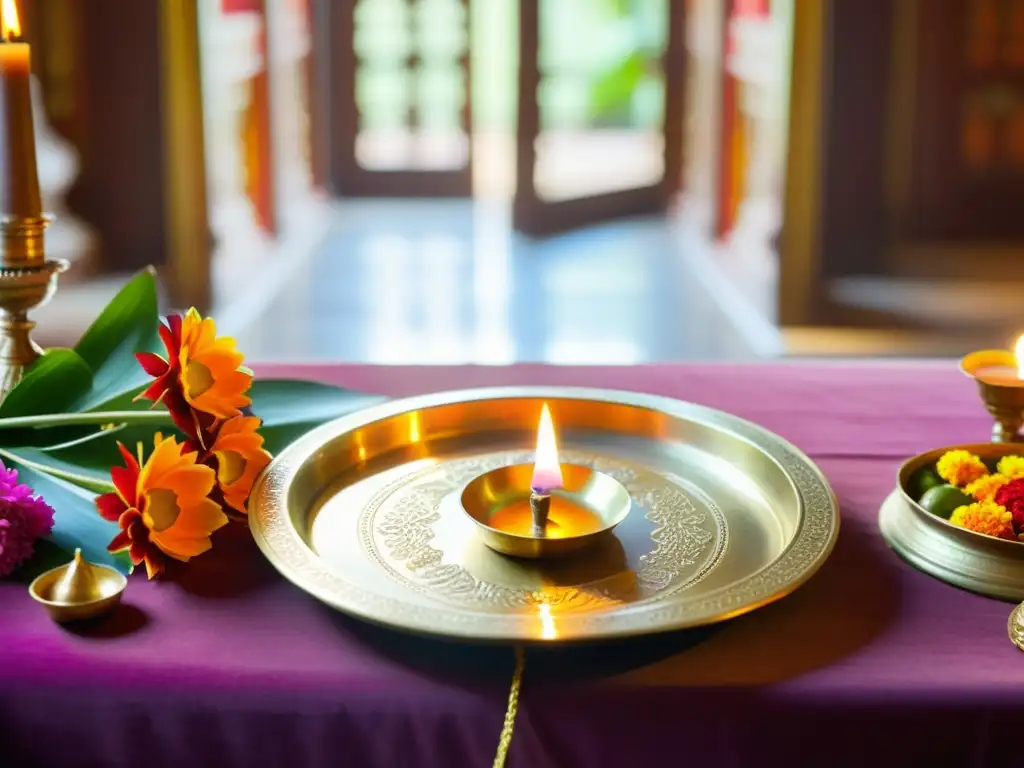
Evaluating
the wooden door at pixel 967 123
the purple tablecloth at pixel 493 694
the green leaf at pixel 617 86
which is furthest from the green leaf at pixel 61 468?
the green leaf at pixel 617 86

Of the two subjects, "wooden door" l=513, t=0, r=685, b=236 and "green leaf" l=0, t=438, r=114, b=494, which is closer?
"green leaf" l=0, t=438, r=114, b=494

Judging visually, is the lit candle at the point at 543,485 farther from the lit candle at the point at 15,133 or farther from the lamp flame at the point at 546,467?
the lit candle at the point at 15,133

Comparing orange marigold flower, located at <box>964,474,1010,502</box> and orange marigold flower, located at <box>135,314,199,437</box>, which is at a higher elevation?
orange marigold flower, located at <box>135,314,199,437</box>

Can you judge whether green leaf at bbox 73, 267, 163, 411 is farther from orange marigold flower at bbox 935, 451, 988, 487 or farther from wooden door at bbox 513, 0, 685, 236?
wooden door at bbox 513, 0, 685, 236

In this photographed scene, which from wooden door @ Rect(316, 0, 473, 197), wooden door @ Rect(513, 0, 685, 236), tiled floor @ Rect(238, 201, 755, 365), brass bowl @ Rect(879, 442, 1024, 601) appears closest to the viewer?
brass bowl @ Rect(879, 442, 1024, 601)

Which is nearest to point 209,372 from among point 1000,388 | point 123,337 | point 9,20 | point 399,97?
point 123,337

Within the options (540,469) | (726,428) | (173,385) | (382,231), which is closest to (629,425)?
(726,428)

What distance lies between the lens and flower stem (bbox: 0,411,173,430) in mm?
896

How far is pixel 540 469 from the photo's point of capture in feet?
2.75

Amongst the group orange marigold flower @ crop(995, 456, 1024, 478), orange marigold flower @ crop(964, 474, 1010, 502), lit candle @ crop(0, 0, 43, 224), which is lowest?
orange marigold flower @ crop(964, 474, 1010, 502)

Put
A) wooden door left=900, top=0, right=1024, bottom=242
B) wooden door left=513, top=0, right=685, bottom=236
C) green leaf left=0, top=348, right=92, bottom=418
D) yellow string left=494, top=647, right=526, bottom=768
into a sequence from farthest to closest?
1. wooden door left=513, top=0, right=685, bottom=236
2. wooden door left=900, top=0, right=1024, bottom=242
3. green leaf left=0, top=348, right=92, bottom=418
4. yellow string left=494, top=647, right=526, bottom=768

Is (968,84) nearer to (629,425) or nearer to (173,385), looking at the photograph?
(629,425)

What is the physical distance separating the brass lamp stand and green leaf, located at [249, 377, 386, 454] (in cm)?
18

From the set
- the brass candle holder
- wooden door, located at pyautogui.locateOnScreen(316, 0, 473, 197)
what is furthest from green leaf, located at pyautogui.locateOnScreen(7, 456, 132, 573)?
wooden door, located at pyautogui.locateOnScreen(316, 0, 473, 197)
